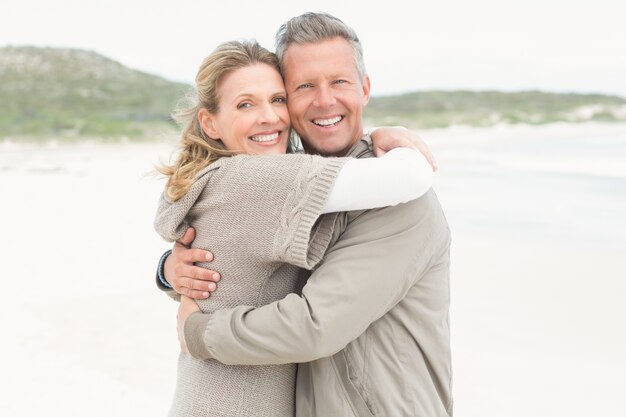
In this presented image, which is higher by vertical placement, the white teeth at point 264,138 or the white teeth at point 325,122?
the white teeth at point 325,122

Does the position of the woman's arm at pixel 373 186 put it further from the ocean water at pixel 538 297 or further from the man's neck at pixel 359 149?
the ocean water at pixel 538 297

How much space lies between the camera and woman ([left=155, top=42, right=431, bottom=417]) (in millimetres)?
1825

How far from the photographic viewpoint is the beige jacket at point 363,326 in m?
1.79

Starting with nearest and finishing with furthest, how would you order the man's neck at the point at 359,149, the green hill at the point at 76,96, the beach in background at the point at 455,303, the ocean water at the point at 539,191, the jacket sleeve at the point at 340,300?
the jacket sleeve at the point at 340,300 < the man's neck at the point at 359,149 < the beach in background at the point at 455,303 < the ocean water at the point at 539,191 < the green hill at the point at 76,96

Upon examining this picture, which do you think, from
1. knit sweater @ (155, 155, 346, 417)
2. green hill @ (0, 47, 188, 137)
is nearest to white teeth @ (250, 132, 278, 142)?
knit sweater @ (155, 155, 346, 417)

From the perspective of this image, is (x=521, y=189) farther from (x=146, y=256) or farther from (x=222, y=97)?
(x=222, y=97)

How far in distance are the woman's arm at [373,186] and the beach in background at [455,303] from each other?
797mm

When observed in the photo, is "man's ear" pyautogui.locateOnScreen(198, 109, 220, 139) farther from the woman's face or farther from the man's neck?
the man's neck

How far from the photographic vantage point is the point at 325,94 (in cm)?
233

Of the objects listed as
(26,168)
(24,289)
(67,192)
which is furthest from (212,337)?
(26,168)

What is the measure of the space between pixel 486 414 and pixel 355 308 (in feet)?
9.03

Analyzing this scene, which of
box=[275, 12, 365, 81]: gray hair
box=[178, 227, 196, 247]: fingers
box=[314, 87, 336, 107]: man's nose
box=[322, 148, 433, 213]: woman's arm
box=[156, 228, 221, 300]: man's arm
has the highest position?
box=[275, 12, 365, 81]: gray hair

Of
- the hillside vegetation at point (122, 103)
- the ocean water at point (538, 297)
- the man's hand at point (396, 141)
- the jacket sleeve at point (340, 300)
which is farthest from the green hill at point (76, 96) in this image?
the jacket sleeve at point (340, 300)

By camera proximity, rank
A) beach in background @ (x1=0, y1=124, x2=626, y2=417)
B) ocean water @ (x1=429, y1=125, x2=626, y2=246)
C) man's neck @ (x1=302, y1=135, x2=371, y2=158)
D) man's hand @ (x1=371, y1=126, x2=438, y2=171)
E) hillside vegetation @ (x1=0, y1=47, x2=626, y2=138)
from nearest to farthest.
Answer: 1. man's hand @ (x1=371, y1=126, x2=438, y2=171)
2. man's neck @ (x1=302, y1=135, x2=371, y2=158)
3. beach in background @ (x1=0, y1=124, x2=626, y2=417)
4. ocean water @ (x1=429, y1=125, x2=626, y2=246)
5. hillside vegetation @ (x1=0, y1=47, x2=626, y2=138)
